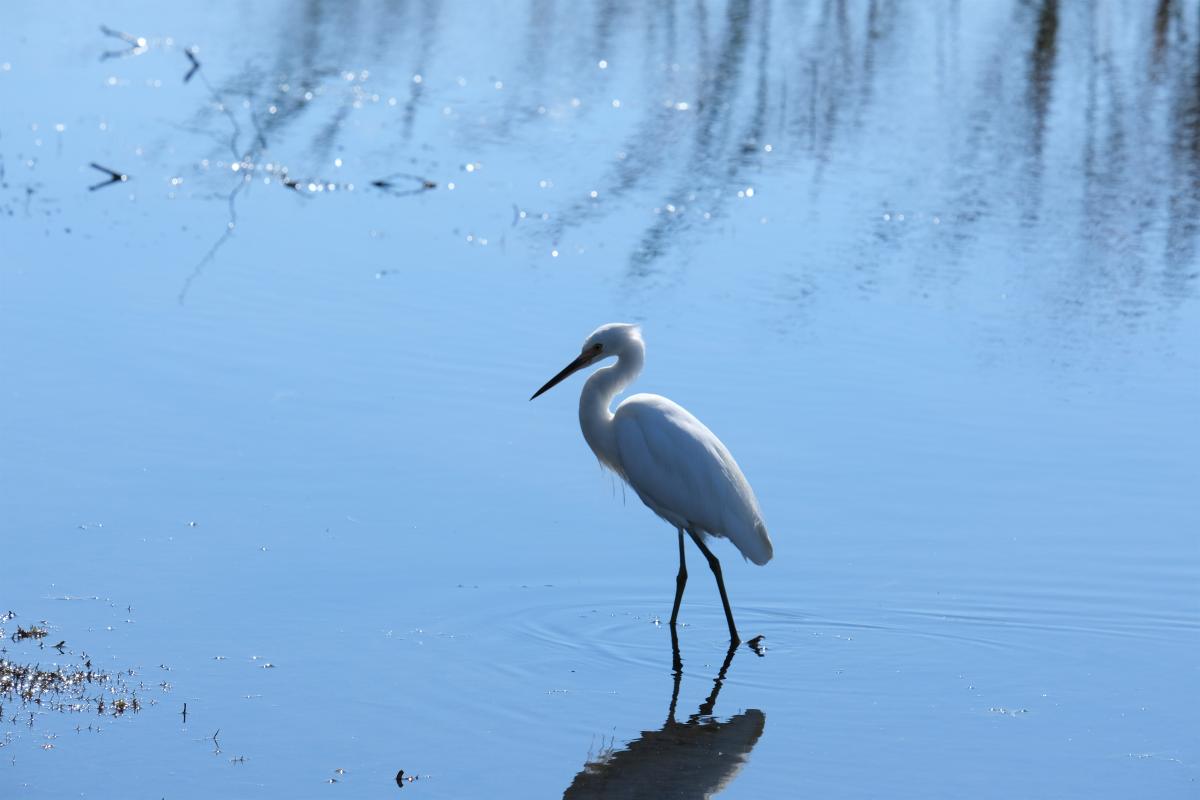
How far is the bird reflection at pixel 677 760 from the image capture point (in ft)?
16.5

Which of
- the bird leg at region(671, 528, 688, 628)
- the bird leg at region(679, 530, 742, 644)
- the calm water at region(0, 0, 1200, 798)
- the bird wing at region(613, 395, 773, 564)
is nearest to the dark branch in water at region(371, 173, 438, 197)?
the calm water at region(0, 0, 1200, 798)

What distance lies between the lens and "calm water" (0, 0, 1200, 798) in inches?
212

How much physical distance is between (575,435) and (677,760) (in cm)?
305

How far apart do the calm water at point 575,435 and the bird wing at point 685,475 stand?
330 mm

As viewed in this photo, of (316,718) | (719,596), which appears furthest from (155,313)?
(316,718)

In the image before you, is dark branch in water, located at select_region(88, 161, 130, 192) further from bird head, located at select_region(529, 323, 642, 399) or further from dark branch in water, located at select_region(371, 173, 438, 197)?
bird head, located at select_region(529, 323, 642, 399)

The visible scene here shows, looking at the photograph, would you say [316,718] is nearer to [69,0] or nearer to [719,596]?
[719,596]

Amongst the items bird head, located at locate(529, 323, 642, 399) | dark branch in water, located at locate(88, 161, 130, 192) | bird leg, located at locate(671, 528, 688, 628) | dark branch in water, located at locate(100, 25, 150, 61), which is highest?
bird head, located at locate(529, 323, 642, 399)

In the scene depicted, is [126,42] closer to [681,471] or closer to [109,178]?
[109,178]

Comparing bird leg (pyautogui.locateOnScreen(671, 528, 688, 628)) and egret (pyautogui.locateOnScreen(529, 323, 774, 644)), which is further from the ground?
egret (pyautogui.locateOnScreen(529, 323, 774, 644))

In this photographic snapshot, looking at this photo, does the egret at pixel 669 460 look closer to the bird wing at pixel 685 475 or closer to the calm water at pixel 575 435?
the bird wing at pixel 685 475

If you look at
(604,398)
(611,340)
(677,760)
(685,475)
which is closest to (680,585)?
(685,475)

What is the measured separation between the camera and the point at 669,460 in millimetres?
6484

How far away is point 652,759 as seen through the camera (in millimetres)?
5262
